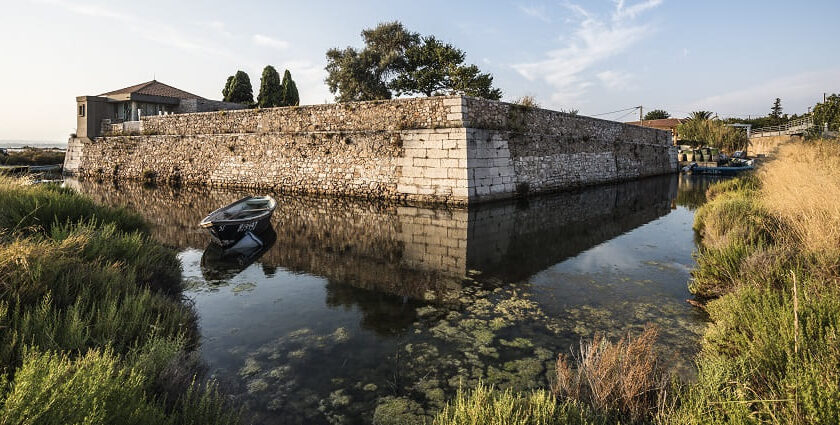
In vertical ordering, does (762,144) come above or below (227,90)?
below

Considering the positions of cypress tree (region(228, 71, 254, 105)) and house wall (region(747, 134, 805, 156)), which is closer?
house wall (region(747, 134, 805, 156))

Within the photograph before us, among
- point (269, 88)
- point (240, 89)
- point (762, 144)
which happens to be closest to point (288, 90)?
point (269, 88)

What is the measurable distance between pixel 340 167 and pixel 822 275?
16358 millimetres

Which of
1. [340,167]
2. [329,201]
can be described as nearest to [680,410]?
[329,201]

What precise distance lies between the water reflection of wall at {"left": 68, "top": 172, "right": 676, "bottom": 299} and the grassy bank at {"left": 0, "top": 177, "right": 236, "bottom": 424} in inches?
115

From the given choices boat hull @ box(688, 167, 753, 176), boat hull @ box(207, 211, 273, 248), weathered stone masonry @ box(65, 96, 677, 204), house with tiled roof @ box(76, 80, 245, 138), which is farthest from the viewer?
boat hull @ box(688, 167, 753, 176)

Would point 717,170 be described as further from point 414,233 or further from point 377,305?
point 377,305

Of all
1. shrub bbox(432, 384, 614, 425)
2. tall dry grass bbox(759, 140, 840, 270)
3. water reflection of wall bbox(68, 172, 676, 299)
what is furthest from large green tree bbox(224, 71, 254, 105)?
shrub bbox(432, 384, 614, 425)

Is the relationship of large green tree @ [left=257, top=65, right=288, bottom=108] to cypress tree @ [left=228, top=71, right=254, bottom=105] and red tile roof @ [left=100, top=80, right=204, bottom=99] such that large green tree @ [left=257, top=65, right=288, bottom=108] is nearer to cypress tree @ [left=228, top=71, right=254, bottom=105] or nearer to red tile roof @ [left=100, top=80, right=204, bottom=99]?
cypress tree @ [left=228, top=71, right=254, bottom=105]

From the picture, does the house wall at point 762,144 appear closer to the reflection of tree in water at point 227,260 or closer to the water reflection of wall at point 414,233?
the water reflection of wall at point 414,233

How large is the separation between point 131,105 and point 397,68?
22273mm

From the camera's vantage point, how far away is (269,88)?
45156 millimetres

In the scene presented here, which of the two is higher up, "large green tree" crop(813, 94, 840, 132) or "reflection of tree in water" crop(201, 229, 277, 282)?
"large green tree" crop(813, 94, 840, 132)

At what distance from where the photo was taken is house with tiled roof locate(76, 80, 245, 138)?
2925 centimetres
